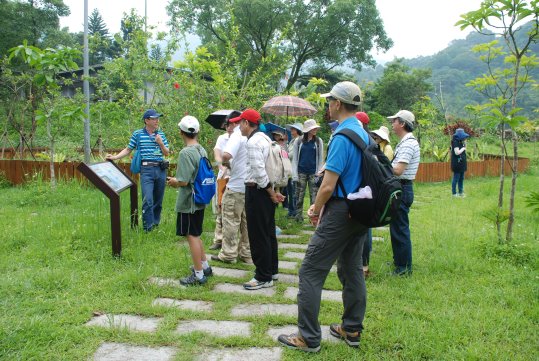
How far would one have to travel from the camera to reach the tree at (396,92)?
2803 cm

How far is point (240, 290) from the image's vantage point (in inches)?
163

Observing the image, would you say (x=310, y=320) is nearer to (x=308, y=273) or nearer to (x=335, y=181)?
(x=308, y=273)

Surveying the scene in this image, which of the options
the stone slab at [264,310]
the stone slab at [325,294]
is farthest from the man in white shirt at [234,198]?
the stone slab at [264,310]

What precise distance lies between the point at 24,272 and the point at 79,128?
1600cm

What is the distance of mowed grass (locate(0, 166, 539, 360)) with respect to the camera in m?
2.98

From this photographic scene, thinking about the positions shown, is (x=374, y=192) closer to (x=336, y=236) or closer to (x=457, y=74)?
(x=336, y=236)

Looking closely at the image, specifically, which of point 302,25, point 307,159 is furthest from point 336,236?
point 302,25

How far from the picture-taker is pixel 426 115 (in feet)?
59.0

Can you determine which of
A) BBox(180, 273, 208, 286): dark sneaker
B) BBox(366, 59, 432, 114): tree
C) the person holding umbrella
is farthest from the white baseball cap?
BBox(366, 59, 432, 114): tree

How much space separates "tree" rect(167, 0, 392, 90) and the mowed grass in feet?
63.1

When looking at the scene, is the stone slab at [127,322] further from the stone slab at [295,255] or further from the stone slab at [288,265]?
the stone slab at [295,255]

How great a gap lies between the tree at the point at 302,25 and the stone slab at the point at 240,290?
2036 centimetres

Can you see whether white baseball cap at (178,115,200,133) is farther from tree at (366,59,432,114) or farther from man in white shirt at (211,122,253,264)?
tree at (366,59,432,114)

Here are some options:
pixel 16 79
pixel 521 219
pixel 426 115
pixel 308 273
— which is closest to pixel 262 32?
pixel 426 115
